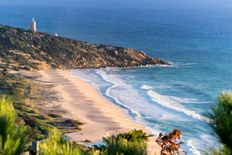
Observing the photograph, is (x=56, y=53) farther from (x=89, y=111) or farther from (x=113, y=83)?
(x=89, y=111)

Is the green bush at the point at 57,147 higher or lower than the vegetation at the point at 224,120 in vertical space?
lower

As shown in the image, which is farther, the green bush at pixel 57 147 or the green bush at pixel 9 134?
the green bush at pixel 9 134

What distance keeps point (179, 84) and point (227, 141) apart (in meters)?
53.4

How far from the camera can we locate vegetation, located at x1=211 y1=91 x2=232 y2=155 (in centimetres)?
589

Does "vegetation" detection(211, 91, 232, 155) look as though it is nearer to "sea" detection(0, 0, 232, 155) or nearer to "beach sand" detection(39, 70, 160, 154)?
"sea" detection(0, 0, 232, 155)

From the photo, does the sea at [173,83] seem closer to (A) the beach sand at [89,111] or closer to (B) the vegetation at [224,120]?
A: (B) the vegetation at [224,120]

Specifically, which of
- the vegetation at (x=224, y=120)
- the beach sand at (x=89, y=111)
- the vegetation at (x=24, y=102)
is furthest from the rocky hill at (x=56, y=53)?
the vegetation at (x=224, y=120)

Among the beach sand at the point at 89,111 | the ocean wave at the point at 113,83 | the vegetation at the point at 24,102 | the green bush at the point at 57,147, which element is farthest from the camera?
the ocean wave at the point at 113,83

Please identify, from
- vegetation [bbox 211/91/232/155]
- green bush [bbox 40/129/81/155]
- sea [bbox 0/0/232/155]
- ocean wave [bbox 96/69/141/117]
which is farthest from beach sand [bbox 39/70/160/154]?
vegetation [bbox 211/91/232/155]

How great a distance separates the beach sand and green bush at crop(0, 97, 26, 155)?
22.5 meters

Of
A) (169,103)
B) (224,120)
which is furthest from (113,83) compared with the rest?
(224,120)

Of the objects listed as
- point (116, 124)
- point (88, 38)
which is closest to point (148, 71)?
point (116, 124)

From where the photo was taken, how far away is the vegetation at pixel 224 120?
19.3ft

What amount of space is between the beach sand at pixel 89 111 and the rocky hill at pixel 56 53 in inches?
313
